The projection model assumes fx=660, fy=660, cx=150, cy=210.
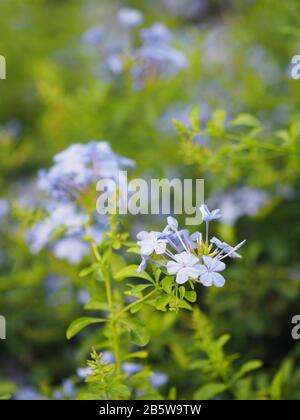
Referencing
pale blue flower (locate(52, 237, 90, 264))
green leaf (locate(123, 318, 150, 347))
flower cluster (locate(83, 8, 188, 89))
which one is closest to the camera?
green leaf (locate(123, 318, 150, 347))

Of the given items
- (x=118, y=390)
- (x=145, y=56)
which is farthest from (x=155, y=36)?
(x=118, y=390)

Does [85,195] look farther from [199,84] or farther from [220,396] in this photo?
[199,84]

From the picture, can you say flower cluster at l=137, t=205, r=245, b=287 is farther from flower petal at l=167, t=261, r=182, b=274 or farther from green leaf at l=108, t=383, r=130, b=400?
green leaf at l=108, t=383, r=130, b=400

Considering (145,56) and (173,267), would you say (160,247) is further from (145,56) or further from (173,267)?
(145,56)

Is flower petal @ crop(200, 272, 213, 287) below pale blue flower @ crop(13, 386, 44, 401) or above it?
above

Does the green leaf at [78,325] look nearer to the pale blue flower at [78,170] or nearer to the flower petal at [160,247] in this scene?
the flower petal at [160,247]

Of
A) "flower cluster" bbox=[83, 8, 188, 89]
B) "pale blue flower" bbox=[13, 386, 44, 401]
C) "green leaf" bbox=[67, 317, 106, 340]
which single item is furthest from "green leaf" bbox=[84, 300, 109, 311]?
"flower cluster" bbox=[83, 8, 188, 89]
